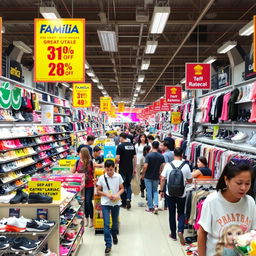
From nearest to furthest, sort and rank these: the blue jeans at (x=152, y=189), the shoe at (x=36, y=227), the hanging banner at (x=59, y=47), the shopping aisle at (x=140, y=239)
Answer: the shoe at (x=36, y=227) → the shopping aisle at (x=140, y=239) → the hanging banner at (x=59, y=47) → the blue jeans at (x=152, y=189)

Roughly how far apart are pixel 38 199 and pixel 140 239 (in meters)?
2.74

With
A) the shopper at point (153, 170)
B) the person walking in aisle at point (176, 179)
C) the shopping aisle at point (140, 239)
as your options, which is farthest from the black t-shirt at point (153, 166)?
the person walking in aisle at point (176, 179)

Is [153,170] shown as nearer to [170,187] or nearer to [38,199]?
[170,187]

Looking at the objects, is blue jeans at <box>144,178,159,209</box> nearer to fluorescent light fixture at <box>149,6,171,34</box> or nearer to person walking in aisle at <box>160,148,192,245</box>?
person walking in aisle at <box>160,148,192,245</box>

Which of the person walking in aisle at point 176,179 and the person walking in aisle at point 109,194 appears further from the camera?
the person walking in aisle at point 176,179

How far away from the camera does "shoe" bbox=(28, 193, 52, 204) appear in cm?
371

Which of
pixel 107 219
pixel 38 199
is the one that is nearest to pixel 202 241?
pixel 38 199

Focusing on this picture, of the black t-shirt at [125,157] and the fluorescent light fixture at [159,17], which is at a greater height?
the fluorescent light fixture at [159,17]

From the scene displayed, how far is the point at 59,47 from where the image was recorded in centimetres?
623

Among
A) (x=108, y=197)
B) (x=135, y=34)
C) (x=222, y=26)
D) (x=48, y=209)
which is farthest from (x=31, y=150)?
(x=222, y=26)

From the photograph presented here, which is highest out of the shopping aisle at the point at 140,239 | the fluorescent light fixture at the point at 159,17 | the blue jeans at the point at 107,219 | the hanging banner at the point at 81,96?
the fluorescent light fixture at the point at 159,17

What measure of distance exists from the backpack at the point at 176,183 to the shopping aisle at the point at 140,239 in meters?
0.97

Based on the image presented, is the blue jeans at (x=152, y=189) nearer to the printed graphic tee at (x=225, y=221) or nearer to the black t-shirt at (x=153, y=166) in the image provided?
the black t-shirt at (x=153, y=166)

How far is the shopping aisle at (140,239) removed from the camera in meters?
5.21
